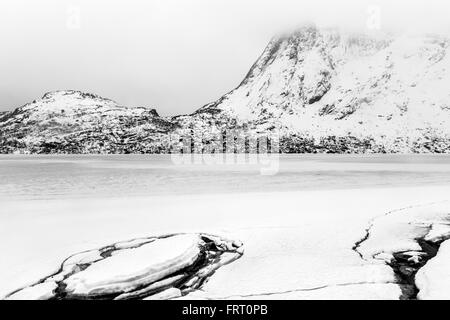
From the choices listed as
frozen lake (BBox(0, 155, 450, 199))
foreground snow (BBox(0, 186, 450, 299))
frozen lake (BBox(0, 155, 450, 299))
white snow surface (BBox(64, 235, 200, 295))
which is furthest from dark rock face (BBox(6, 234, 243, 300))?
frozen lake (BBox(0, 155, 450, 199))

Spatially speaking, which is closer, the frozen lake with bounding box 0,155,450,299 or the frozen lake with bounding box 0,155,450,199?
the frozen lake with bounding box 0,155,450,299

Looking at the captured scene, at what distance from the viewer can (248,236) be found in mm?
10609

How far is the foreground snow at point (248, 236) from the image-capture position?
22.9 ft

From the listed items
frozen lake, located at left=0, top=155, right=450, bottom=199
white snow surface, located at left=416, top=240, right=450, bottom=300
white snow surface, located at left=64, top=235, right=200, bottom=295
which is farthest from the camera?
frozen lake, located at left=0, top=155, right=450, bottom=199

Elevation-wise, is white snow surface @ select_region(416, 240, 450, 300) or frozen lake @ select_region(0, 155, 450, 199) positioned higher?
white snow surface @ select_region(416, 240, 450, 300)

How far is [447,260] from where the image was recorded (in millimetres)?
7977

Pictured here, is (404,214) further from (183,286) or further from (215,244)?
(183,286)

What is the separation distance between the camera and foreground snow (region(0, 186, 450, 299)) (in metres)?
6.97

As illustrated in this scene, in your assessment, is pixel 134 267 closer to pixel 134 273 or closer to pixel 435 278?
pixel 134 273

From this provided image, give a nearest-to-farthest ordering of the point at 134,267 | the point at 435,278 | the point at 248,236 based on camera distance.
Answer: the point at 435,278 → the point at 134,267 → the point at 248,236

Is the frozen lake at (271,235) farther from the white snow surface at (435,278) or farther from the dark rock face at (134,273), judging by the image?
the dark rock face at (134,273)

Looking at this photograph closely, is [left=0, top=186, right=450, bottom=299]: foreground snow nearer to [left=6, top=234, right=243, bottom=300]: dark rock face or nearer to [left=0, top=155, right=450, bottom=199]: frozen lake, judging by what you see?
[left=6, top=234, right=243, bottom=300]: dark rock face

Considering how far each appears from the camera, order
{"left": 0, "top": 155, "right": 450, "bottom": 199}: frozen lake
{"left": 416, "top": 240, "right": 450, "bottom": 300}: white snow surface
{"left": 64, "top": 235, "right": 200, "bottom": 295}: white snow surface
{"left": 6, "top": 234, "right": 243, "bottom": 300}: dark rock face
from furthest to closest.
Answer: {"left": 0, "top": 155, "right": 450, "bottom": 199}: frozen lake
{"left": 64, "top": 235, "right": 200, "bottom": 295}: white snow surface
{"left": 6, "top": 234, "right": 243, "bottom": 300}: dark rock face
{"left": 416, "top": 240, "right": 450, "bottom": 300}: white snow surface

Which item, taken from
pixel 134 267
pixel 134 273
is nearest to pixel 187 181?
pixel 134 267
